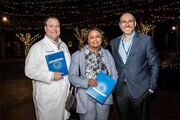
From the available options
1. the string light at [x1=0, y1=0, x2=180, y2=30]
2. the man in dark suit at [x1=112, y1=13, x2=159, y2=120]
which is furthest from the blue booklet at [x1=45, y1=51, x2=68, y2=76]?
the string light at [x1=0, y1=0, x2=180, y2=30]

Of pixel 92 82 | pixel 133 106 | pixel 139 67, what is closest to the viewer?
pixel 92 82

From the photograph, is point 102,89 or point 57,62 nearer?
point 102,89

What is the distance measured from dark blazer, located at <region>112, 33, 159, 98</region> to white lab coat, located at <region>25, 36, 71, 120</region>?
2.61 feet

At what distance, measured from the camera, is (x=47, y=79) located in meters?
3.80

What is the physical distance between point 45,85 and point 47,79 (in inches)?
5.1

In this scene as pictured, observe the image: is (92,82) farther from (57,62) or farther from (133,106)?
(133,106)

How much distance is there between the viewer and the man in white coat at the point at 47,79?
381cm

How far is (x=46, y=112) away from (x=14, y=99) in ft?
17.7

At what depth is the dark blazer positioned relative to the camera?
3.99 meters

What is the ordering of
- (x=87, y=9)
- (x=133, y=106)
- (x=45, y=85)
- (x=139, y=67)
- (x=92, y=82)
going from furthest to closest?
(x=87, y=9) < (x=133, y=106) < (x=139, y=67) < (x=45, y=85) < (x=92, y=82)

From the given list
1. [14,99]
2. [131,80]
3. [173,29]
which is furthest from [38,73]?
[173,29]

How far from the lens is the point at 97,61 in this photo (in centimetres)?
382

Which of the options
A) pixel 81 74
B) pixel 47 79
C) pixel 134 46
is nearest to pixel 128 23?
pixel 134 46

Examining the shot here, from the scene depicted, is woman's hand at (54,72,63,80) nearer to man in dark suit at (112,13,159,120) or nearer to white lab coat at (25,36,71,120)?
white lab coat at (25,36,71,120)
